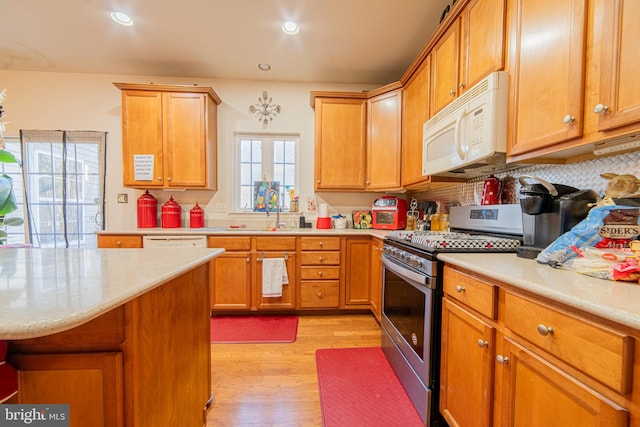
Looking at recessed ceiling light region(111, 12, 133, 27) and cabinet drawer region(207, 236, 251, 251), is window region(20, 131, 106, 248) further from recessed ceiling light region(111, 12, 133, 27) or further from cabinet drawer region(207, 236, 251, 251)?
cabinet drawer region(207, 236, 251, 251)

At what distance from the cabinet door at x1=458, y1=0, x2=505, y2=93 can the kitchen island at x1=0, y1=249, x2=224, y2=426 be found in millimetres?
1862

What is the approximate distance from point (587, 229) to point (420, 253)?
640mm

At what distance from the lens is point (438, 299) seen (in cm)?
126

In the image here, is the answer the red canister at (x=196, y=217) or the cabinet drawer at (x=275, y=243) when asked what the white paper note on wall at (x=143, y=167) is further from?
the cabinet drawer at (x=275, y=243)

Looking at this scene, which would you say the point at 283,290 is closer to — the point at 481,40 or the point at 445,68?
the point at 445,68

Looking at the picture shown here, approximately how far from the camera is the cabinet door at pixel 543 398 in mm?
610

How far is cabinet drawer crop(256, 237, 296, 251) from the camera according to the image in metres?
2.55

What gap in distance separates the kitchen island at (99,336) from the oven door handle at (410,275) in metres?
1.11

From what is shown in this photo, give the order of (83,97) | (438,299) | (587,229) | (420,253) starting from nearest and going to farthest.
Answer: (587,229)
(438,299)
(420,253)
(83,97)

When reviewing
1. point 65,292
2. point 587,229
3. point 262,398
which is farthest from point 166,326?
point 587,229

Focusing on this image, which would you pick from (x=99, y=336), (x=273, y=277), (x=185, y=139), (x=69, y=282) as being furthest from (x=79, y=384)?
(x=185, y=139)

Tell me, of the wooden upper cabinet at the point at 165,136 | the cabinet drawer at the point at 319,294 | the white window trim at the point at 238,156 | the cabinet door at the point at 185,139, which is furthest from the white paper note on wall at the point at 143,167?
the cabinet drawer at the point at 319,294

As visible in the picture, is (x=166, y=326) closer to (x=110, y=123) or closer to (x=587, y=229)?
(x=587, y=229)

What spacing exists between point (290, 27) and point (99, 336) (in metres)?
2.56
